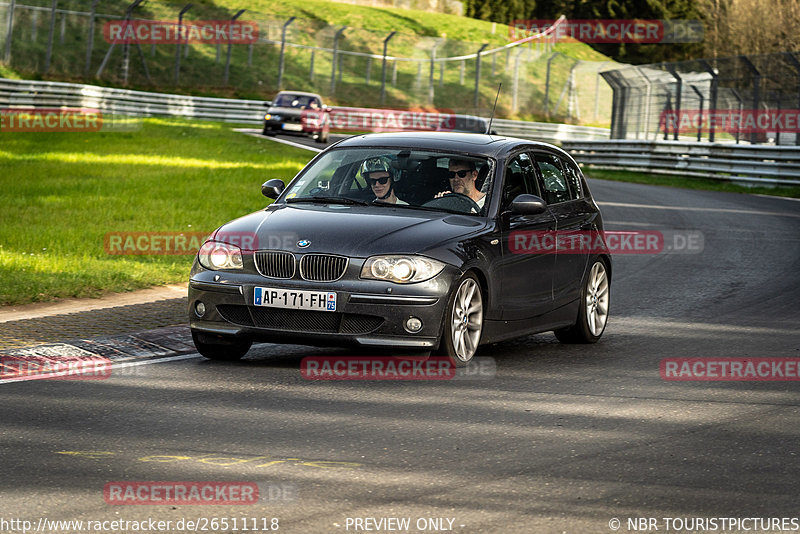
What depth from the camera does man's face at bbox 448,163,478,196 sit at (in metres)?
9.69

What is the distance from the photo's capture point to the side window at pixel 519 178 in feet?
32.4

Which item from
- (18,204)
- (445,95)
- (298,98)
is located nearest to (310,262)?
(18,204)

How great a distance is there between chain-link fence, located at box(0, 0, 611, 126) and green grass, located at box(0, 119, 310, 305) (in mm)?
16621

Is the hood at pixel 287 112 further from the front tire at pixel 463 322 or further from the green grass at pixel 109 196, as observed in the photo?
the front tire at pixel 463 322

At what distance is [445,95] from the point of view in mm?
62312

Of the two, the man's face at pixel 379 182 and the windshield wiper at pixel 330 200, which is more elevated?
the man's face at pixel 379 182

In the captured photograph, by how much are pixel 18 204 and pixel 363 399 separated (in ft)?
43.0

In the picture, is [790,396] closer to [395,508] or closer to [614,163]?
[395,508]
